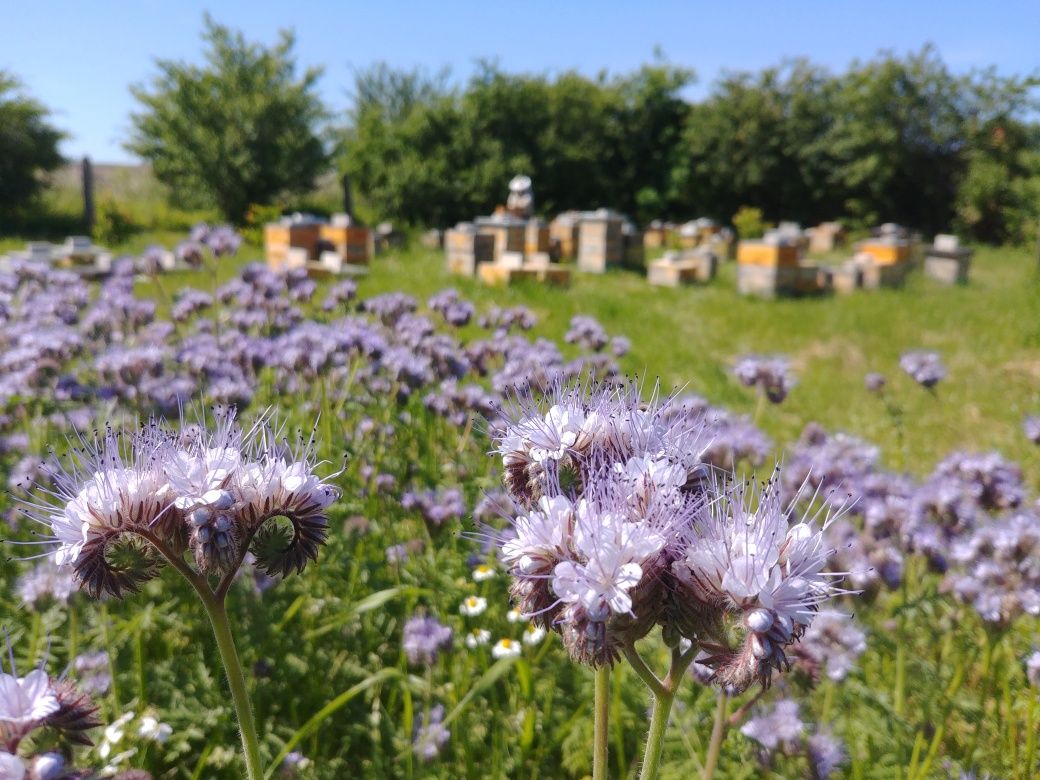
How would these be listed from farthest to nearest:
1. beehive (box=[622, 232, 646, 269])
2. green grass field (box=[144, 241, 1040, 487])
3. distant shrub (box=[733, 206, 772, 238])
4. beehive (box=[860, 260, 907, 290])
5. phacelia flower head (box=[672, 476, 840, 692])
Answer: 1. distant shrub (box=[733, 206, 772, 238])
2. beehive (box=[622, 232, 646, 269])
3. beehive (box=[860, 260, 907, 290])
4. green grass field (box=[144, 241, 1040, 487])
5. phacelia flower head (box=[672, 476, 840, 692])

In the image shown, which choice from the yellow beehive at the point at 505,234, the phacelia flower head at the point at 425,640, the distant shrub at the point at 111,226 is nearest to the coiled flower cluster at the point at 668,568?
the phacelia flower head at the point at 425,640

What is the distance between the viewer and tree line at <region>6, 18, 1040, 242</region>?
22.1 meters

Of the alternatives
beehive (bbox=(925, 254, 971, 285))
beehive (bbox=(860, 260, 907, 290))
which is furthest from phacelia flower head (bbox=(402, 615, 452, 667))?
beehive (bbox=(925, 254, 971, 285))

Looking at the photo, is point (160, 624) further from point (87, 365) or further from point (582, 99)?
point (582, 99)

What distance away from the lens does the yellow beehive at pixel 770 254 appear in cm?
1290

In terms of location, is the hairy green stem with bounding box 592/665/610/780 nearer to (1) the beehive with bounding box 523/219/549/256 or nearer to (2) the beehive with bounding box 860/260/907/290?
(2) the beehive with bounding box 860/260/907/290

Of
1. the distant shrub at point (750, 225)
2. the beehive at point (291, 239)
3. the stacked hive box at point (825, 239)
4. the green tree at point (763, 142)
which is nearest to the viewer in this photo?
the beehive at point (291, 239)

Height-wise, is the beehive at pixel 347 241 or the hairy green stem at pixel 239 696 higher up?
the beehive at pixel 347 241

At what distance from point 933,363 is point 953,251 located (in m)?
12.2

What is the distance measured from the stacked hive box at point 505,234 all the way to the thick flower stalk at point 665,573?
12.8 meters

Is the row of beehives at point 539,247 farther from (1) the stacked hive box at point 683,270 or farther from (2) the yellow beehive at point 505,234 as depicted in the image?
(1) the stacked hive box at point 683,270

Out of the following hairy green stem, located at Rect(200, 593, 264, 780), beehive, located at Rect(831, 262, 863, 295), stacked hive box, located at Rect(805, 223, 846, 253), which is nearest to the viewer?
hairy green stem, located at Rect(200, 593, 264, 780)

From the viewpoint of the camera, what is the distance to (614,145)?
2619 centimetres

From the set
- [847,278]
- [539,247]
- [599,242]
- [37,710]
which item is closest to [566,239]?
[539,247]
